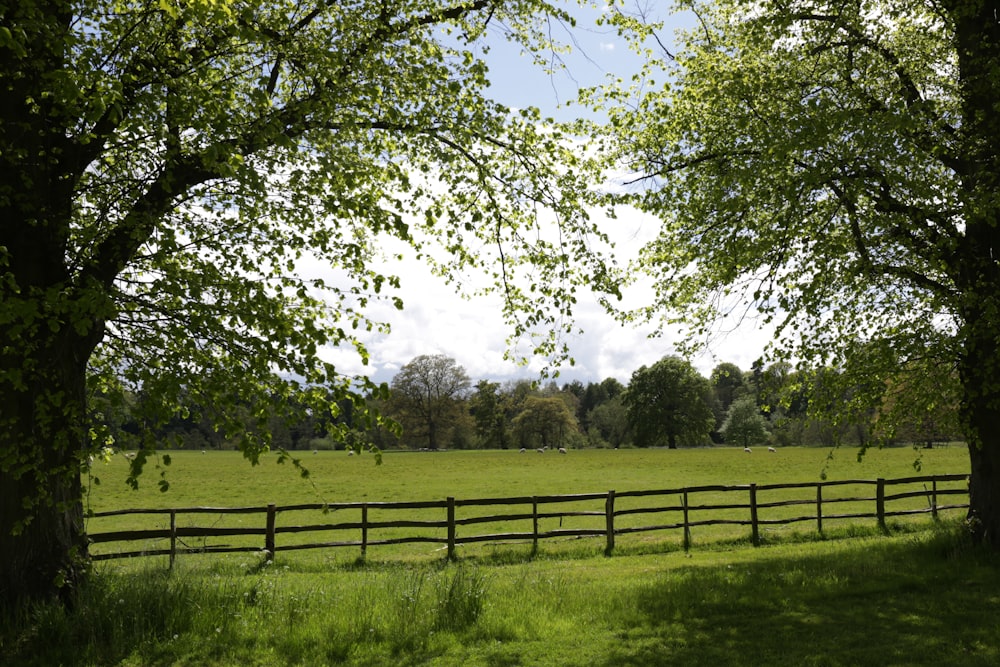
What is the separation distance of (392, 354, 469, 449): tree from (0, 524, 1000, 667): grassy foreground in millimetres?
76949

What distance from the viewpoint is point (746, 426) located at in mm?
84875

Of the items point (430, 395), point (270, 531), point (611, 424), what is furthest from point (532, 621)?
point (611, 424)

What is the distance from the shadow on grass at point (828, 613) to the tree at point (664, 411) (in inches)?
2642

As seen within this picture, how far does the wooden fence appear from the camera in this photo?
1472 cm

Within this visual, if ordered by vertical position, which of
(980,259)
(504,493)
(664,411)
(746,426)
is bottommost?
(504,493)

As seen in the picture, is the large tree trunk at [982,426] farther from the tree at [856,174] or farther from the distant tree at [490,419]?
the distant tree at [490,419]

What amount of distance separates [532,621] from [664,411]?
7349cm

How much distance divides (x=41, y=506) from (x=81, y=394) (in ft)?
4.07

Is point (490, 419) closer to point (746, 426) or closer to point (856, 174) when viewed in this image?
point (746, 426)

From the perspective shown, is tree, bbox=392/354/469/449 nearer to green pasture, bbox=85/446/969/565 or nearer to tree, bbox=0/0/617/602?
green pasture, bbox=85/446/969/565

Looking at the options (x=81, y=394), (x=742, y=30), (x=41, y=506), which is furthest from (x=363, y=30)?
(x=742, y=30)

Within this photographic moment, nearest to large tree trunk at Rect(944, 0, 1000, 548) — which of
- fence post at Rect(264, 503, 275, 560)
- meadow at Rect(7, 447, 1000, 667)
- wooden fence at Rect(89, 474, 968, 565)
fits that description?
meadow at Rect(7, 447, 1000, 667)

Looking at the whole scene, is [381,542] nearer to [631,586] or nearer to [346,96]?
[631,586]

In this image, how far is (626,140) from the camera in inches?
539
